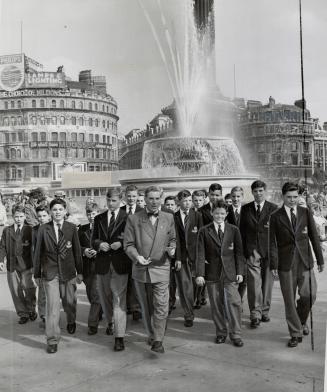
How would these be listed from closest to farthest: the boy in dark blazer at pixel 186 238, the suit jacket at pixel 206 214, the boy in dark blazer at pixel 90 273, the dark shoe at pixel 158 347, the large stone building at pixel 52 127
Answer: the dark shoe at pixel 158 347 → the boy in dark blazer at pixel 90 273 → the boy in dark blazer at pixel 186 238 → the suit jacket at pixel 206 214 → the large stone building at pixel 52 127

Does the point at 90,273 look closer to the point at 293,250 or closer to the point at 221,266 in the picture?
the point at 221,266

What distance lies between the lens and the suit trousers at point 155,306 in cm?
404

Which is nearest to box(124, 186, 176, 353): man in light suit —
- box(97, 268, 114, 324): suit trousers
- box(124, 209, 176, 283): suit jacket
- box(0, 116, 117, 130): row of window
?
box(124, 209, 176, 283): suit jacket

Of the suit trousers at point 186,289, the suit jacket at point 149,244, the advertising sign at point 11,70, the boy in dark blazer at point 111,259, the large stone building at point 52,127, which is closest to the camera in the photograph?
Result: the suit jacket at point 149,244

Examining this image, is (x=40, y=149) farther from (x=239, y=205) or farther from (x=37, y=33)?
(x=239, y=205)

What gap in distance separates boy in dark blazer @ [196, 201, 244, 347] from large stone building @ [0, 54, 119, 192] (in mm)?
11131

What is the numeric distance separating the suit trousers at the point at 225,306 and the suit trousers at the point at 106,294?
3.25 feet

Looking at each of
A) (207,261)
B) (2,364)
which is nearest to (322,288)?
(207,261)

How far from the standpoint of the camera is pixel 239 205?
531 cm

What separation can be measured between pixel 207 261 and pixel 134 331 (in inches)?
42.7

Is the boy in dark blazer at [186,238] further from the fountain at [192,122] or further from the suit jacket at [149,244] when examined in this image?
the fountain at [192,122]

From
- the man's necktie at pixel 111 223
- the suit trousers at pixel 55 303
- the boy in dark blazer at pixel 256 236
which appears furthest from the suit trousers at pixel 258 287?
the suit trousers at pixel 55 303

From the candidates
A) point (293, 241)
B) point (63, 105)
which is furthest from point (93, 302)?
point (63, 105)

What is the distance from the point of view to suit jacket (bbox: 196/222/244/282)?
14.4 ft
